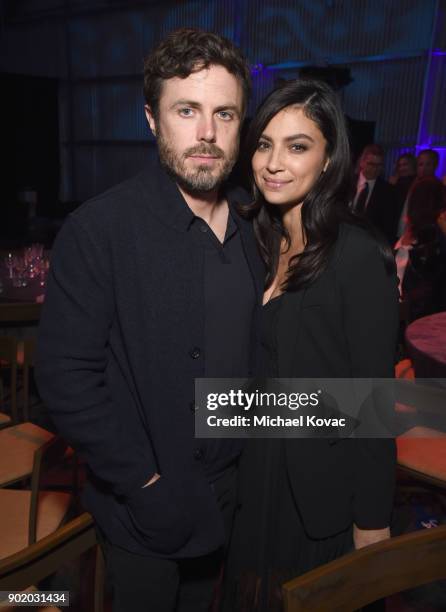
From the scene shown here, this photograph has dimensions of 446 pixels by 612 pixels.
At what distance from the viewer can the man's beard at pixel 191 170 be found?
1389mm

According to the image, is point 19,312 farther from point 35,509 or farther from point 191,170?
point 191,170

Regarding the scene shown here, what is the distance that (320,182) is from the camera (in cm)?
157

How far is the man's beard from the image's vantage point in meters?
1.39

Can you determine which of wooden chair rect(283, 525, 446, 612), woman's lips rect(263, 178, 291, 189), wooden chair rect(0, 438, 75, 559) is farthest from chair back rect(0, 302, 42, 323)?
wooden chair rect(283, 525, 446, 612)

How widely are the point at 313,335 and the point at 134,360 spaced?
0.48m

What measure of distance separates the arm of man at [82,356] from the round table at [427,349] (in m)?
1.31

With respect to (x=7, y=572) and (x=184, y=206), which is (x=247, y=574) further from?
(x=184, y=206)

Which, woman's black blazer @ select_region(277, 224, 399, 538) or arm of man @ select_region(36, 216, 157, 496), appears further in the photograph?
woman's black blazer @ select_region(277, 224, 399, 538)

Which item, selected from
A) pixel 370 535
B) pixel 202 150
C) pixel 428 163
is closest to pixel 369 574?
pixel 370 535

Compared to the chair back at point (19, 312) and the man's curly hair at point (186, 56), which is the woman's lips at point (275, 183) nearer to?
the man's curly hair at point (186, 56)

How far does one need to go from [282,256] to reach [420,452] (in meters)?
1.20

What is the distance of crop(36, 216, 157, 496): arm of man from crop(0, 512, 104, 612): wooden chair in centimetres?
16

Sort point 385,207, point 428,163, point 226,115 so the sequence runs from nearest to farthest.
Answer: point 226,115 < point 428,163 < point 385,207

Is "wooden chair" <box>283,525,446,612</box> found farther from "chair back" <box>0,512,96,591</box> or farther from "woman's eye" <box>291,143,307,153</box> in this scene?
"woman's eye" <box>291,143,307,153</box>
